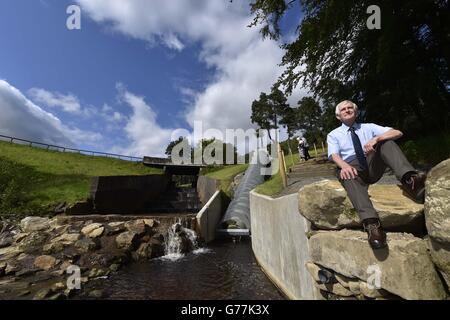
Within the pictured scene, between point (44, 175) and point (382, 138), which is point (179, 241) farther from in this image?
point (44, 175)

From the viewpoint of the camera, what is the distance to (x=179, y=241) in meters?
12.1

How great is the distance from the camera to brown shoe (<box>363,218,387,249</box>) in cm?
289

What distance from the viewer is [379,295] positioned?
3064 millimetres

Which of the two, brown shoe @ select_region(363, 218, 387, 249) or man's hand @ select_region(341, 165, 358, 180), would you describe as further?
man's hand @ select_region(341, 165, 358, 180)

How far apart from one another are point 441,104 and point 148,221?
12.4 metres

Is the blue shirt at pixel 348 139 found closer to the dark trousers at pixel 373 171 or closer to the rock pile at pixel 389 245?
the dark trousers at pixel 373 171

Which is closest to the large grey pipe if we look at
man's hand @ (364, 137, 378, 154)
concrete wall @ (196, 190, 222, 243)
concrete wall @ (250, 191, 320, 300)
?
concrete wall @ (196, 190, 222, 243)

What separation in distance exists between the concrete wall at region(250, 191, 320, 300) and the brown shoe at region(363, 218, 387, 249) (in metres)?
1.58

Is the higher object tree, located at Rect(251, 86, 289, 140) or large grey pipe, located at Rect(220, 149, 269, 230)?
tree, located at Rect(251, 86, 289, 140)

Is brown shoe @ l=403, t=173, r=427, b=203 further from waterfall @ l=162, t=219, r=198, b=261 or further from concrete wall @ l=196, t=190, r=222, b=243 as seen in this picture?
concrete wall @ l=196, t=190, r=222, b=243

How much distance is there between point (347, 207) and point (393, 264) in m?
0.83

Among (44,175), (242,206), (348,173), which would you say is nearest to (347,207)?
(348,173)

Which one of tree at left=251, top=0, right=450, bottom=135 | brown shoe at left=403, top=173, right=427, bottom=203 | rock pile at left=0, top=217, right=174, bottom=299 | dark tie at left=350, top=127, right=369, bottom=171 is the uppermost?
tree at left=251, top=0, right=450, bottom=135
